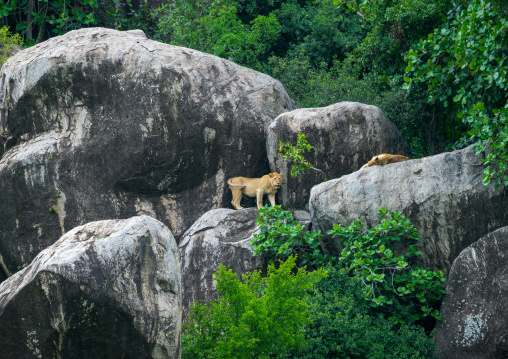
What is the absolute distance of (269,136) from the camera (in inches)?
603

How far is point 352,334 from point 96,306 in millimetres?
4673

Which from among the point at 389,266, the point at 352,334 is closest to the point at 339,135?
the point at 389,266

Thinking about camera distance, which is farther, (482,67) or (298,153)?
(298,153)

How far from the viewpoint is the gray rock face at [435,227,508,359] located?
36.3 feet

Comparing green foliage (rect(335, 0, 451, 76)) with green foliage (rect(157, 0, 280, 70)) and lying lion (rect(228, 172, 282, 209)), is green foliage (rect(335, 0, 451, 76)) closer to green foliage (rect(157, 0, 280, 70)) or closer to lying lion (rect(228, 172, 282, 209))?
green foliage (rect(157, 0, 280, 70))

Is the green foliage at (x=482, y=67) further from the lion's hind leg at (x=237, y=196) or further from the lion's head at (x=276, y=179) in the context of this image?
the lion's hind leg at (x=237, y=196)

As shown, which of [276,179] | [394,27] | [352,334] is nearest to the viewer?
[352,334]

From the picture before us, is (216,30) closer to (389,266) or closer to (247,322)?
(389,266)

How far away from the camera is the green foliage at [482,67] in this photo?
36.5 ft

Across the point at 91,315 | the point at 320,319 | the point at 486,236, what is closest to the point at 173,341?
the point at 91,315

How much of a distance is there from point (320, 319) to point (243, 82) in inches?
289

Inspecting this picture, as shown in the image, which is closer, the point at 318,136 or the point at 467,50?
the point at 467,50

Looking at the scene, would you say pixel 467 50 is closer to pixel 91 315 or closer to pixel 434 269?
pixel 434 269

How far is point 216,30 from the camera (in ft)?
65.2
